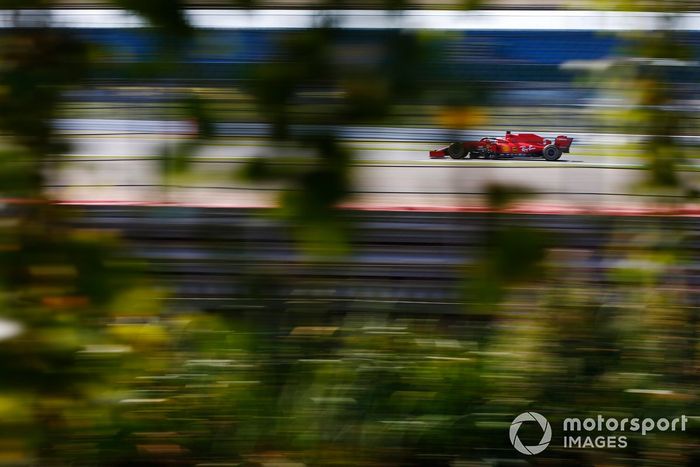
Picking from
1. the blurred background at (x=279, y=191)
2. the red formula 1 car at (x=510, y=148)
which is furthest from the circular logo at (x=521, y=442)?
the red formula 1 car at (x=510, y=148)

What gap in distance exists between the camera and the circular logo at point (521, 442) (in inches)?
102

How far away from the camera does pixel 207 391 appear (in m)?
2.50

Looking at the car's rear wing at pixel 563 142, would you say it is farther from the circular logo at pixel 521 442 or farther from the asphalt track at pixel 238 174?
the circular logo at pixel 521 442

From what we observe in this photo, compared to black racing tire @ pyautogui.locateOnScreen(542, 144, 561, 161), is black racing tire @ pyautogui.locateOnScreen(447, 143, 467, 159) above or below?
above

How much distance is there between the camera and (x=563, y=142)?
72.1 inches

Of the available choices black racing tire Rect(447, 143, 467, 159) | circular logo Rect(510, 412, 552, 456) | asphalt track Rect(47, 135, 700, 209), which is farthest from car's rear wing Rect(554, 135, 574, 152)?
circular logo Rect(510, 412, 552, 456)

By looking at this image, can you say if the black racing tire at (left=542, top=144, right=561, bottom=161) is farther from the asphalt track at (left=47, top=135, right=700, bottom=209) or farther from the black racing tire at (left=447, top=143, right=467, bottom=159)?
the black racing tire at (left=447, top=143, right=467, bottom=159)

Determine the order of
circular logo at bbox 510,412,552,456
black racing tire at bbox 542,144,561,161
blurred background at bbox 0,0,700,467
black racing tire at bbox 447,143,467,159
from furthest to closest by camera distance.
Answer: circular logo at bbox 510,412,552,456 → black racing tire at bbox 542,144,561,161 → black racing tire at bbox 447,143,467,159 → blurred background at bbox 0,0,700,467

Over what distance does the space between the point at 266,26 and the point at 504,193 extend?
0.46 m

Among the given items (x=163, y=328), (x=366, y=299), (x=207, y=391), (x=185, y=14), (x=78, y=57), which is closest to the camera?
(x=185, y=14)

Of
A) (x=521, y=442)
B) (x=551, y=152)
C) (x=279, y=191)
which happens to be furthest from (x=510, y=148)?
(x=521, y=442)

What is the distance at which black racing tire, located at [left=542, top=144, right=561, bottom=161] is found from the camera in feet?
5.72

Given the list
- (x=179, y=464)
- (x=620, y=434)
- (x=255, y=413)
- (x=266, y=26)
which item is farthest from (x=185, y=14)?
(x=620, y=434)

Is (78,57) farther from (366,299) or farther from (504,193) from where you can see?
(366,299)
